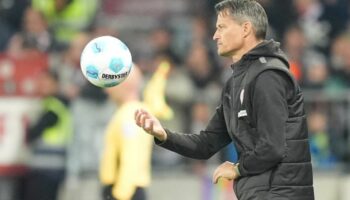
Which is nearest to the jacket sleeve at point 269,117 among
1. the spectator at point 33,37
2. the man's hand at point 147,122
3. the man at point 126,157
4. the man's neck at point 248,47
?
the man's neck at point 248,47

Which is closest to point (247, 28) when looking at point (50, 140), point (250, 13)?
point (250, 13)

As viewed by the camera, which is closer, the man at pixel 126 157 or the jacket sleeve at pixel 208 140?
the jacket sleeve at pixel 208 140

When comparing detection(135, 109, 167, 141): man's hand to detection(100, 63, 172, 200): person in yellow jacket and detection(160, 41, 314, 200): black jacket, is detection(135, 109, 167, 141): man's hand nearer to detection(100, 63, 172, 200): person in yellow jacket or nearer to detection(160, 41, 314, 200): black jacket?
detection(160, 41, 314, 200): black jacket

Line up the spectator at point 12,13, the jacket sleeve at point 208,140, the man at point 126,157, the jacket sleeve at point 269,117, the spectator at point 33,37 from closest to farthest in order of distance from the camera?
the jacket sleeve at point 269,117
the jacket sleeve at point 208,140
the man at point 126,157
the spectator at point 33,37
the spectator at point 12,13

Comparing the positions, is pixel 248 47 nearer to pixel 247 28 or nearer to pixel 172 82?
pixel 247 28

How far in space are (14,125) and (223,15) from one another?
677 centimetres

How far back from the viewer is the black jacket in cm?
575

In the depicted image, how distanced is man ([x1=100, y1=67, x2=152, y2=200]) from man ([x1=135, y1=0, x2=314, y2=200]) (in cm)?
226

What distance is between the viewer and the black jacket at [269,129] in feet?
18.9

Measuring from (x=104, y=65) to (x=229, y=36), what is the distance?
1.06 meters

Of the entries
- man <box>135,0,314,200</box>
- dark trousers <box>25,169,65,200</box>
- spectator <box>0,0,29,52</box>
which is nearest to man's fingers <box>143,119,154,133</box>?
man <box>135,0,314,200</box>

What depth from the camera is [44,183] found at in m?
12.2

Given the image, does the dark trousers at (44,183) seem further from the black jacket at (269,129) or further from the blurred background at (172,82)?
the black jacket at (269,129)

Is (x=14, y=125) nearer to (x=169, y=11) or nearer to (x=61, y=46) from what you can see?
(x=61, y=46)
